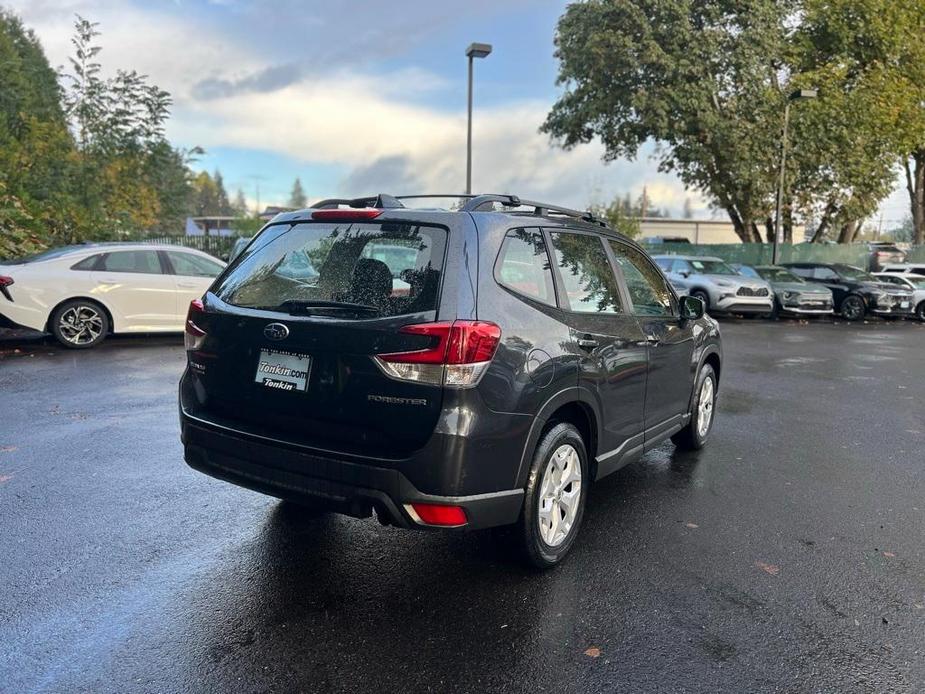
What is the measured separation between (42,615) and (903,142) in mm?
28993

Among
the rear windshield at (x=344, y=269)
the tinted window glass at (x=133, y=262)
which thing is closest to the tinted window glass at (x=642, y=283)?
the rear windshield at (x=344, y=269)

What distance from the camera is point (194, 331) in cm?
371

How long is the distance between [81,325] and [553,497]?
28.6 ft

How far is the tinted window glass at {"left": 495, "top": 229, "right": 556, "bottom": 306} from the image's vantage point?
3.39 m

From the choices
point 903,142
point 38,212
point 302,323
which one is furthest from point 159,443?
point 903,142

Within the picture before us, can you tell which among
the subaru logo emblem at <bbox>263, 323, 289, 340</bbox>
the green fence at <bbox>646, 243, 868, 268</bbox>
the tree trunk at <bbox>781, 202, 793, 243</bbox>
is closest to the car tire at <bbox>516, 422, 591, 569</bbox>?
the subaru logo emblem at <bbox>263, 323, 289, 340</bbox>

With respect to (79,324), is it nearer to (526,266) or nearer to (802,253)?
(526,266)

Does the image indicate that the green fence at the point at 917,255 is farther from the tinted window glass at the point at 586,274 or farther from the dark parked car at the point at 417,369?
the dark parked car at the point at 417,369

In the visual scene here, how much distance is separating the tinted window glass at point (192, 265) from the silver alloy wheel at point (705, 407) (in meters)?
7.82

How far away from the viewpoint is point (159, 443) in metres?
5.54

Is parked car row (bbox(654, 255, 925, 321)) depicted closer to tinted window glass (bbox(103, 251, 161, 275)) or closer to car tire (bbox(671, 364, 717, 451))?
car tire (bbox(671, 364, 717, 451))

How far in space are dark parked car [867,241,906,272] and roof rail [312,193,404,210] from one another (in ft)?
96.5

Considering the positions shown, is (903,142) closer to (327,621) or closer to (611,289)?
(611,289)

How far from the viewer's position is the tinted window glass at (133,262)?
10094 millimetres
